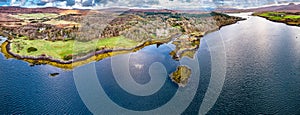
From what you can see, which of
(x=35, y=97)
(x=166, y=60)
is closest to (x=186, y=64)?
(x=166, y=60)

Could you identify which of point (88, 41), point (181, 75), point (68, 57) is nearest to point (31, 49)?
point (68, 57)

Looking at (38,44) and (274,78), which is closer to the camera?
(274,78)

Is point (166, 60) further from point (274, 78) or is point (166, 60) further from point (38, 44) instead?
point (38, 44)

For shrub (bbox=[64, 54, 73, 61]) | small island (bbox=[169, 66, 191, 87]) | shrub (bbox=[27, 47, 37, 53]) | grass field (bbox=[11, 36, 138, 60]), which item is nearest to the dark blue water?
small island (bbox=[169, 66, 191, 87])

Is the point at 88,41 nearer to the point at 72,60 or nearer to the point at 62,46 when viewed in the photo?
the point at 62,46

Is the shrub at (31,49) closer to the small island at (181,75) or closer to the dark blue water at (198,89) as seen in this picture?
the dark blue water at (198,89)

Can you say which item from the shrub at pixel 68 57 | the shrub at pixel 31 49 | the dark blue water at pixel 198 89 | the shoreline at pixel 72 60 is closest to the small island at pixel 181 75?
the dark blue water at pixel 198 89
